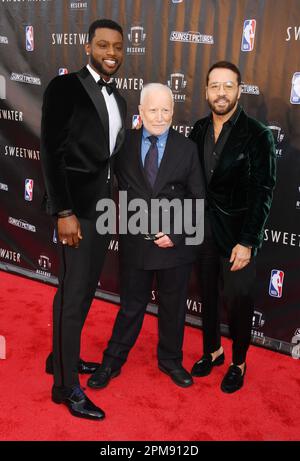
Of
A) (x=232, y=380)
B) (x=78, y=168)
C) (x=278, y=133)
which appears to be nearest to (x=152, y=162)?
(x=78, y=168)

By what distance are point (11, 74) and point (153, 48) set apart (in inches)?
57.0

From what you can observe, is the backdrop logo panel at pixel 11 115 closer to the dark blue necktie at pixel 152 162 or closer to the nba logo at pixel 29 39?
the nba logo at pixel 29 39

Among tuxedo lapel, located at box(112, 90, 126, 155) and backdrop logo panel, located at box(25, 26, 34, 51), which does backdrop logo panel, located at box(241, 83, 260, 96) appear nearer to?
tuxedo lapel, located at box(112, 90, 126, 155)

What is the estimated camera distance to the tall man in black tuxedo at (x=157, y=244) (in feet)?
7.89

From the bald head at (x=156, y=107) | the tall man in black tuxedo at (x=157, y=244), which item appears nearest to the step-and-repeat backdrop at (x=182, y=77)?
the tall man in black tuxedo at (x=157, y=244)

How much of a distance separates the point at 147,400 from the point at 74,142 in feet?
4.82

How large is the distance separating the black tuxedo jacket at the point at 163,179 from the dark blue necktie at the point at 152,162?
0.09ft

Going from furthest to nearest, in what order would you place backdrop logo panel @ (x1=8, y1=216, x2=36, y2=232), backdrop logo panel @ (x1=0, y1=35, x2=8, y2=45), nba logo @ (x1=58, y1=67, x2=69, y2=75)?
backdrop logo panel @ (x1=8, y1=216, x2=36, y2=232), backdrop logo panel @ (x1=0, y1=35, x2=8, y2=45), nba logo @ (x1=58, y1=67, x2=69, y2=75)

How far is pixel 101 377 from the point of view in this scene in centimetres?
271

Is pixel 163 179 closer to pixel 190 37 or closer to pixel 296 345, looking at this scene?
pixel 190 37

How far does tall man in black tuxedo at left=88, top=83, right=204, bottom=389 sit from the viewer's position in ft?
7.89

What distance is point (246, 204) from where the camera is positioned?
2537 mm

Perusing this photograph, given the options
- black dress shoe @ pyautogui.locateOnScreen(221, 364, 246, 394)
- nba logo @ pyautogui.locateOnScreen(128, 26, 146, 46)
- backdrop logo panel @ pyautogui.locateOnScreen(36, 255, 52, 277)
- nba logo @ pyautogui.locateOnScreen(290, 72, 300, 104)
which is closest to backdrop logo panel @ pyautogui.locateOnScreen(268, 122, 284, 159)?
nba logo @ pyautogui.locateOnScreen(290, 72, 300, 104)

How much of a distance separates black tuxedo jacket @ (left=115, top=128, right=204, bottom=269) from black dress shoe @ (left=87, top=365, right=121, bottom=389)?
701 mm
